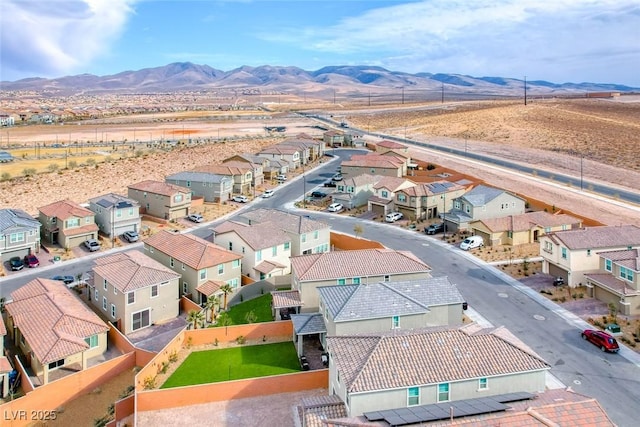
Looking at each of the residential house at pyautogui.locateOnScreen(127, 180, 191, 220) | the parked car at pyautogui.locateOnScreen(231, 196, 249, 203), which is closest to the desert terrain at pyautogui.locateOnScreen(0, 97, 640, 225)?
the residential house at pyautogui.locateOnScreen(127, 180, 191, 220)

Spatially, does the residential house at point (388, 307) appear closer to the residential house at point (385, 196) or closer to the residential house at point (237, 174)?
the residential house at point (385, 196)

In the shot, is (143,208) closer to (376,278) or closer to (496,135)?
(376,278)

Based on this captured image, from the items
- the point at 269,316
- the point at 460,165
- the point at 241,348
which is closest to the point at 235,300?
the point at 269,316

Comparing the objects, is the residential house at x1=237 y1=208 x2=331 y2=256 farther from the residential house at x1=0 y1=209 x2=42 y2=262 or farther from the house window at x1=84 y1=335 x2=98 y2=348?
the residential house at x1=0 y1=209 x2=42 y2=262

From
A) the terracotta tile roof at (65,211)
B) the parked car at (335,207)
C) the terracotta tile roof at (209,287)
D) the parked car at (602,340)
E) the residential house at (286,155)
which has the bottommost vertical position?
the parked car at (602,340)

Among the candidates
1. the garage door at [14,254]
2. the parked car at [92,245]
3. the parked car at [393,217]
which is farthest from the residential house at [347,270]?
the garage door at [14,254]

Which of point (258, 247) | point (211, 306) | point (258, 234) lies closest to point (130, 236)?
point (258, 234)

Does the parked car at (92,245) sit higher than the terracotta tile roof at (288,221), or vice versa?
the terracotta tile roof at (288,221)
